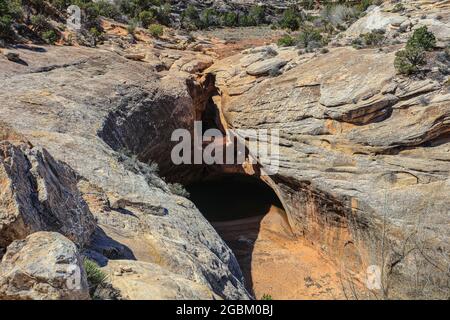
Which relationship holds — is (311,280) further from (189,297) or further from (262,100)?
(189,297)

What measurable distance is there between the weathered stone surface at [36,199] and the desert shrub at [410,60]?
11.0 m

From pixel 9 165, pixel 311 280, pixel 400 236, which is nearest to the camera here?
pixel 9 165

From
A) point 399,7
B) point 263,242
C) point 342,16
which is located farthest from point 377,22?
point 263,242

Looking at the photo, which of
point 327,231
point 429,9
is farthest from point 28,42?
point 429,9

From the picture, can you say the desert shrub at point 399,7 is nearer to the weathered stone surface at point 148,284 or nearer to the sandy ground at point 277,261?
the sandy ground at point 277,261

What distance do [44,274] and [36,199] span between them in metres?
1.67

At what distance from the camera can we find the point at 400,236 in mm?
11898

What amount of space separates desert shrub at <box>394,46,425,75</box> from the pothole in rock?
6944mm

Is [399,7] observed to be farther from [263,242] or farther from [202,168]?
[263,242]

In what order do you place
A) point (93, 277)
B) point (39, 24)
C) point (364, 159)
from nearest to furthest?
point (93, 277) < point (364, 159) < point (39, 24)

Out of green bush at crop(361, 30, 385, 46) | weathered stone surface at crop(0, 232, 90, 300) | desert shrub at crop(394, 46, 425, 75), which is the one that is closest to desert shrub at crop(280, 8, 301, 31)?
green bush at crop(361, 30, 385, 46)

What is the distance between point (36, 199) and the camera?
523 cm

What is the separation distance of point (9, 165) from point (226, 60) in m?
17.0

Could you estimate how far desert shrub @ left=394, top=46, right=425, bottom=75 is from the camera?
1311 centimetres
